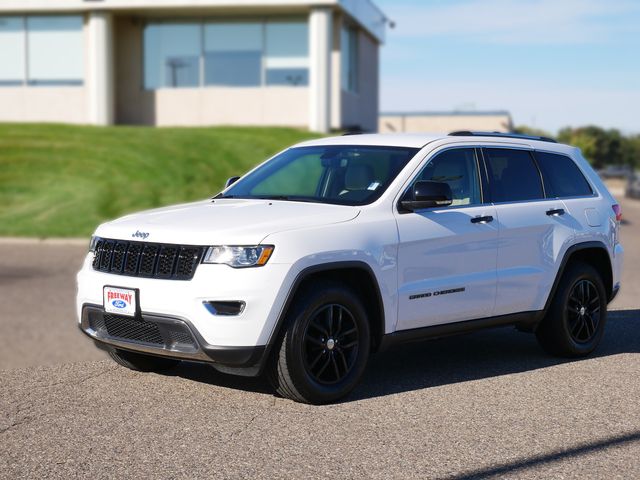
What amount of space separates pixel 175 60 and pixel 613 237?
2716 cm

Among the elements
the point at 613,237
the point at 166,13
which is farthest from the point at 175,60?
the point at 613,237

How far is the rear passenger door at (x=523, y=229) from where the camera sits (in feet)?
27.1

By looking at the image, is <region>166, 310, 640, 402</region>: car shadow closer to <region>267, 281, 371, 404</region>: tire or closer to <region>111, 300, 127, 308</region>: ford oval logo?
<region>267, 281, 371, 404</region>: tire

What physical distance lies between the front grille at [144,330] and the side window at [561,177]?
11.9 ft

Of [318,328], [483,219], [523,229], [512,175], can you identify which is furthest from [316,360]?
[512,175]

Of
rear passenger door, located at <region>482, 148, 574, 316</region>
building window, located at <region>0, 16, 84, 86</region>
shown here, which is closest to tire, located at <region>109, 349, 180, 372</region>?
rear passenger door, located at <region>482, 148, 574, 316</region>

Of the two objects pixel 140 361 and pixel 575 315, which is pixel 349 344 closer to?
pixel 140 361

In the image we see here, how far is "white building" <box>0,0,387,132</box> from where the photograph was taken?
33906 mm

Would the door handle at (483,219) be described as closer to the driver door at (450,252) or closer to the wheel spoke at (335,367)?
the driver door at (450,252)

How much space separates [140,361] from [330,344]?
5.59 ft

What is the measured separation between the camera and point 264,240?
6652 mm

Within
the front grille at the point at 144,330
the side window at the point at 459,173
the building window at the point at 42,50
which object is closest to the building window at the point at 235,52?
the building window at the point at 42,50

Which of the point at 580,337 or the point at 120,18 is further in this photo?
the point at 120,18

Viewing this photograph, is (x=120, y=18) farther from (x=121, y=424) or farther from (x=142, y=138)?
(x=121, y=424)
